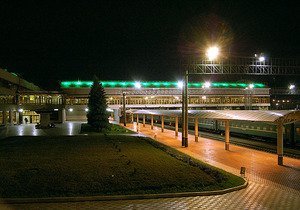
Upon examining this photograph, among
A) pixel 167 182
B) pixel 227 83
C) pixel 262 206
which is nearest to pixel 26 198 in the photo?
pixel 167 182

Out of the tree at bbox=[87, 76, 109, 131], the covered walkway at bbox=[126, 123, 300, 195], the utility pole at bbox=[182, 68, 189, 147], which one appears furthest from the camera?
the tree at bbox=[87, 76, 109, 131]

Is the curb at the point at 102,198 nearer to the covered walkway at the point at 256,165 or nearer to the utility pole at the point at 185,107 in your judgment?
the covered walkway at the point at 256,165

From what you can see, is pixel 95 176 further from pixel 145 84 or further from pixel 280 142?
pixel 145 84

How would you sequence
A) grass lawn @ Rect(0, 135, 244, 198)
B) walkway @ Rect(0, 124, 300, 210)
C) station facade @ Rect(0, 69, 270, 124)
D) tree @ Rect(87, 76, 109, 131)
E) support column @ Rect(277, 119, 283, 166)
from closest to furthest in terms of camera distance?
walkway @ Rect(0, 124, 300, 210) → grass lawn @ Rect(0, 135, 244, 198) → support column @ Rect(277, 119, 283, 166) → tree @ Rect(87, 76, 109, 131) → station facade @ Rect(0, 69, 270, 124)

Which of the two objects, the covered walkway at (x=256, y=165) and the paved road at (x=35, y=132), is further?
the paved road at (x=35, y=132)

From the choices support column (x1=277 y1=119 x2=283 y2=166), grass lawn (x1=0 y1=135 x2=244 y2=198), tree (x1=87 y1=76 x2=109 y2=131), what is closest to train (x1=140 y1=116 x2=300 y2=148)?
support column (x1=277 y1=119 x2=283 y2=166)

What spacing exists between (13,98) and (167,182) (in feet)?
145

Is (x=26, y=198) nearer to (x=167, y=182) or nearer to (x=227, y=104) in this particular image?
(x=167, y=182)

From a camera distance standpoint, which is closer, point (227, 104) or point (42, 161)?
point (42, 161)

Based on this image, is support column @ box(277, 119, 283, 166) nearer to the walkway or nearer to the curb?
the walkway

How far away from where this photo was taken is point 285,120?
574 inches

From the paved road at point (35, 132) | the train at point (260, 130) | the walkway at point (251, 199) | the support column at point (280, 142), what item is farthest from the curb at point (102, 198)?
the paved road at point (35, 132)

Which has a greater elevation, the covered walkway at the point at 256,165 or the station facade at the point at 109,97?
the station facade at the point at 109,97

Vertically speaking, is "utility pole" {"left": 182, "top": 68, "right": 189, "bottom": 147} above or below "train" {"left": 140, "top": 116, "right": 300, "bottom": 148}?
above
